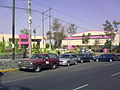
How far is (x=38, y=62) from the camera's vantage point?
1661cm

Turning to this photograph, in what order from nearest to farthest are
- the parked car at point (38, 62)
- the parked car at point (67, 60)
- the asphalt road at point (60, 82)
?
the asphalt road at point (60, 82) < the parked car at point (38, 62) < the parked car at point (67, 60)

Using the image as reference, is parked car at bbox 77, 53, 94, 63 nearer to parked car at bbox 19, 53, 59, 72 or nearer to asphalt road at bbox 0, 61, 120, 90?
parked car at bbox 19, 53, 59, 72

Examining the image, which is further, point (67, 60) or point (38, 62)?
point (67, 60)

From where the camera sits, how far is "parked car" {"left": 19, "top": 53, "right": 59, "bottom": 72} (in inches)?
629

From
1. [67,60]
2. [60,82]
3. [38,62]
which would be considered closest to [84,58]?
[67,60]

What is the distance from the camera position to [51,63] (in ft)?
61.6

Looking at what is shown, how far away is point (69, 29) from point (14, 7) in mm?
53066

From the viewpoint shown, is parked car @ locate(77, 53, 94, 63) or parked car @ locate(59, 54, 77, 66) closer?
parked car @ locate(59, 54, 77, 66)

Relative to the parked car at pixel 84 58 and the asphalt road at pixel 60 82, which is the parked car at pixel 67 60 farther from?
the asphalt road at pixel 60 82

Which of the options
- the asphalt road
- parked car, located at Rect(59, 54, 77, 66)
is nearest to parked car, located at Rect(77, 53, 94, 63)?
parked car, located at Rect(59, 54, 77, 66)

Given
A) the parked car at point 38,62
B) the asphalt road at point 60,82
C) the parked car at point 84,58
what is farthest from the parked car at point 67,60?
the asphalt road at point 60,82

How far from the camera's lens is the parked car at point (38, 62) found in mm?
15977

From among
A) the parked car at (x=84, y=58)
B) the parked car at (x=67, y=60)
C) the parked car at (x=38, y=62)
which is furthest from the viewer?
the parked car at (x=84, y=58)

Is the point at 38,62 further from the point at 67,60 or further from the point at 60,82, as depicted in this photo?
the point at 67,60
